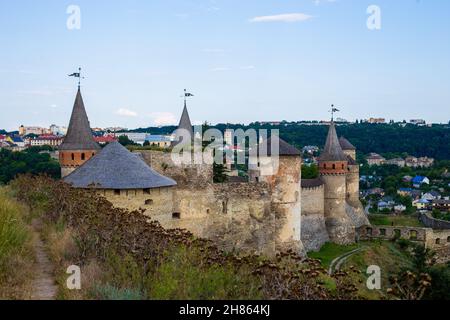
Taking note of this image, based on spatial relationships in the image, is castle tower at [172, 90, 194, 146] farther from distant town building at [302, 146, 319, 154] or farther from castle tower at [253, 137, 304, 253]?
distant town building at [302, 146, 319, 154]

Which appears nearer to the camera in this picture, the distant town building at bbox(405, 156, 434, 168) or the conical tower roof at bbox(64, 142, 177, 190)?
the conical tower roof at bbox(64, 142, 177, 190)

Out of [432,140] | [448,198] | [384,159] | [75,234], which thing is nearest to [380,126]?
[432,140]

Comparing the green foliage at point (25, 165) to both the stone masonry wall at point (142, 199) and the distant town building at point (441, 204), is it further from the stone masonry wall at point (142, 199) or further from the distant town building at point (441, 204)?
the distant town building at point (441, 204)

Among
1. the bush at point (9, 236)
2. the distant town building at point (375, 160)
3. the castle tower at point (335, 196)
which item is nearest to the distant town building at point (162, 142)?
the castle tower at point (335, 196)

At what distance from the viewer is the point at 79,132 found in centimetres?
2628

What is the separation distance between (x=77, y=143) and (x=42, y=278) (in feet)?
55.6

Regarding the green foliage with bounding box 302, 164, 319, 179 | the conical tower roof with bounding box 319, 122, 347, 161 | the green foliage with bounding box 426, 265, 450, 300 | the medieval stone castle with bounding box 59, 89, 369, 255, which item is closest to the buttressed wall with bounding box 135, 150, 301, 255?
the medieval stone castle with bounding box 59, 89, 369, 255

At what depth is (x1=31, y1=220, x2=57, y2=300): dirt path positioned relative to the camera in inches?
337

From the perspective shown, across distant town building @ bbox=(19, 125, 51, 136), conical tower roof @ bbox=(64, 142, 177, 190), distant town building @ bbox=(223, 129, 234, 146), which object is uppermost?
Result: distant town building @ bbox=(19, 125, 51, 136)

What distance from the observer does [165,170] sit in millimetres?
21844

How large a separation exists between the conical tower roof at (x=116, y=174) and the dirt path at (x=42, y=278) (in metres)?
4.52

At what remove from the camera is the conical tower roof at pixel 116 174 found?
1686 cm

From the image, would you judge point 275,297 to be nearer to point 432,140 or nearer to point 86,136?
point 86,136
